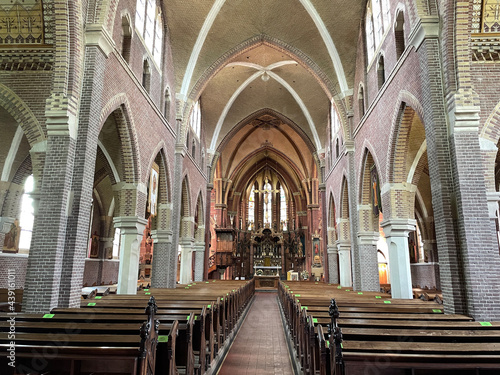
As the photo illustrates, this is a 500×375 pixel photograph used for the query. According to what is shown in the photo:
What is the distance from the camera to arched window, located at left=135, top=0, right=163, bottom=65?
1302 centimetres

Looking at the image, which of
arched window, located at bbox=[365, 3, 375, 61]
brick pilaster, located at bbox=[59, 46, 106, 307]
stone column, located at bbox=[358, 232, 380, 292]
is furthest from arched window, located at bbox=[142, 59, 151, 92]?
stone column, located at bbox=[358, 232, 380, 292]

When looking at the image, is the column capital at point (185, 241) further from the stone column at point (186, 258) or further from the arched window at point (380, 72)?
the arched window at point (380, 72)

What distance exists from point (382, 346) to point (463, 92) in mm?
6402

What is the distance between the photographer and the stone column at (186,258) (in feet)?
69.1

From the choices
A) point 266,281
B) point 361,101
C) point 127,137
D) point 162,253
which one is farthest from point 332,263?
point 127,137

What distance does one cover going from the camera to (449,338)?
454 cm

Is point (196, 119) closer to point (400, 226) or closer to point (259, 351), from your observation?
point (400, 226)

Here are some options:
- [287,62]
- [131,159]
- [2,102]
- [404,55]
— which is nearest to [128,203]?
[131,159]

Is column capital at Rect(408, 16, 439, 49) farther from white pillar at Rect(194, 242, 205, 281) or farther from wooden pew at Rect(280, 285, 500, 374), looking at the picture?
white pillar at Rect(194, 242, 205, 281)

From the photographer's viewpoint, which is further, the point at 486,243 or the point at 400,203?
the point at 400,203

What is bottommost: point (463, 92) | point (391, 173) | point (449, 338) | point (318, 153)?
point (449, 338)

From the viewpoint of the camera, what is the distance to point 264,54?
2219 cm

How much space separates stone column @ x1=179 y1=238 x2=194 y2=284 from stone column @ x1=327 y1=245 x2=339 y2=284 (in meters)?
9.10

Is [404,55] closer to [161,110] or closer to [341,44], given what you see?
[341,44]
